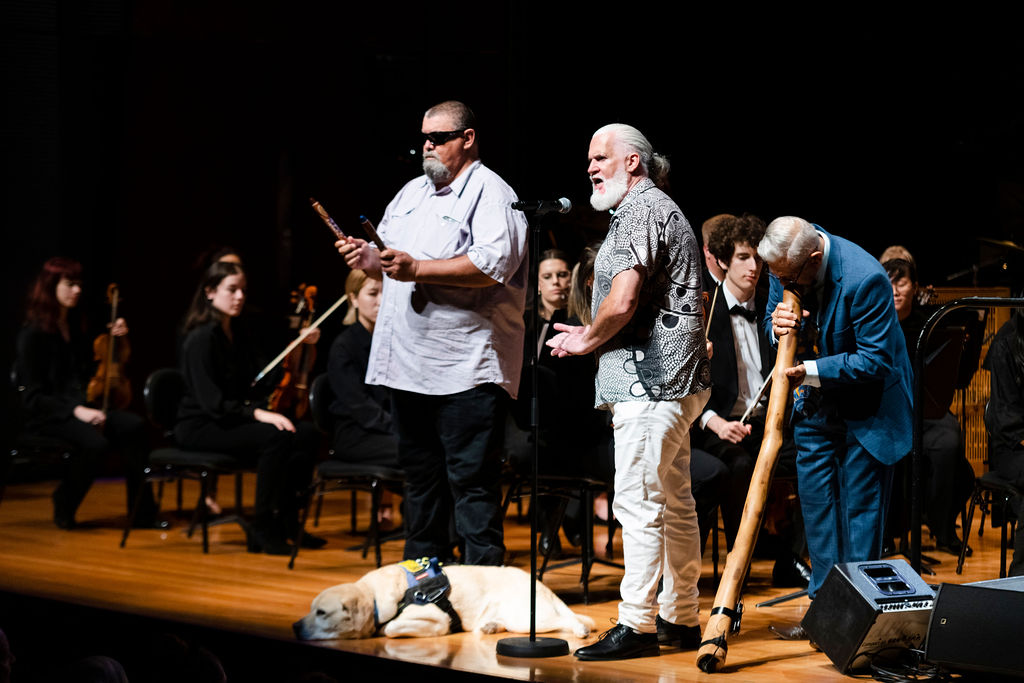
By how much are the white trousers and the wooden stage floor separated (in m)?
0.19

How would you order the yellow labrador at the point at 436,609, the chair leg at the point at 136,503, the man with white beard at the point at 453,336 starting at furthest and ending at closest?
1. the chair leg at the point at 136,503
2. the man with white beard at the point at 453,336
3. the yellow labrador at the point at 436,609

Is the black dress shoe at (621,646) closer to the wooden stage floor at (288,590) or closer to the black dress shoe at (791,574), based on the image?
the wooden stage floor at (288,590)

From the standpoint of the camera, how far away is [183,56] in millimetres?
7758

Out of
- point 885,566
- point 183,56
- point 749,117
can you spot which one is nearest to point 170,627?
point 885,566

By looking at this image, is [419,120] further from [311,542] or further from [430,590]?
[430,590]

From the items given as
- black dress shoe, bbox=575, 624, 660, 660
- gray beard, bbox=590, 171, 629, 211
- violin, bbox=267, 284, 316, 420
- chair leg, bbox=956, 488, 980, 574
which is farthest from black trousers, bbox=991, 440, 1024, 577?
violin, bbox=267, 284, 316, 420

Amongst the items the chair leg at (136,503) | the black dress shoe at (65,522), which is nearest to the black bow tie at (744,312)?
the chair leg at (136,503)

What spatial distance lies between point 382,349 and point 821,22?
2969mm

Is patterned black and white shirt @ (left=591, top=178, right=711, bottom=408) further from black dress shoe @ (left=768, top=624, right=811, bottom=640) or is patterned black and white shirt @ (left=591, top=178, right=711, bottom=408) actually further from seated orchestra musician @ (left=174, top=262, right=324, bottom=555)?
seated orchestra musician @ (left=174, top=262, right=324, bottom=555)

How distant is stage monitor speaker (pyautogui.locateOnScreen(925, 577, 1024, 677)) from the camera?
2.70m

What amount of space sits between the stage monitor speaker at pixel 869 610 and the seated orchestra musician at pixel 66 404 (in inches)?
143

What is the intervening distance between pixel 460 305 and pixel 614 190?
71 centimetres

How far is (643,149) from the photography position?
3.25 m

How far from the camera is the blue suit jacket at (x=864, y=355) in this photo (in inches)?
126
